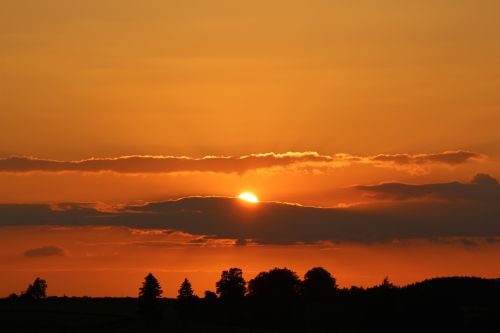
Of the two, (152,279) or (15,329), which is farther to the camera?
(152,279)

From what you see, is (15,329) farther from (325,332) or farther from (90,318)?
(325,332)

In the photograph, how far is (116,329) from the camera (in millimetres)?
178000

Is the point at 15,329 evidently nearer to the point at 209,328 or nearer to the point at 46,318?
the point at 46,318

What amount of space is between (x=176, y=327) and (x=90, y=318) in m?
19.3

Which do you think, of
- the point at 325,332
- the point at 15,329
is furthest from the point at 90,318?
the point at 325,332

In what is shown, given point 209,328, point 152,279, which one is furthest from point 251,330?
point 152,279

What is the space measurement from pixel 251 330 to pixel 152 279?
21769 mm

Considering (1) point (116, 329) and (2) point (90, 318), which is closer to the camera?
(1) point (116, 329)

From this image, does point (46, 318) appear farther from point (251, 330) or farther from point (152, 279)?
point (251, 330)

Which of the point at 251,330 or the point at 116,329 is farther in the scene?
the point at 251,330

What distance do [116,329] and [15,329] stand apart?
51.9 ft

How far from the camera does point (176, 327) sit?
182m

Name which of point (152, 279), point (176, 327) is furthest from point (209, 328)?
point (152, 279)

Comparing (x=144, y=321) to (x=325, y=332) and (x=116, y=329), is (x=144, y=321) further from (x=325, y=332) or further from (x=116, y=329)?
(x=325, y=332)
